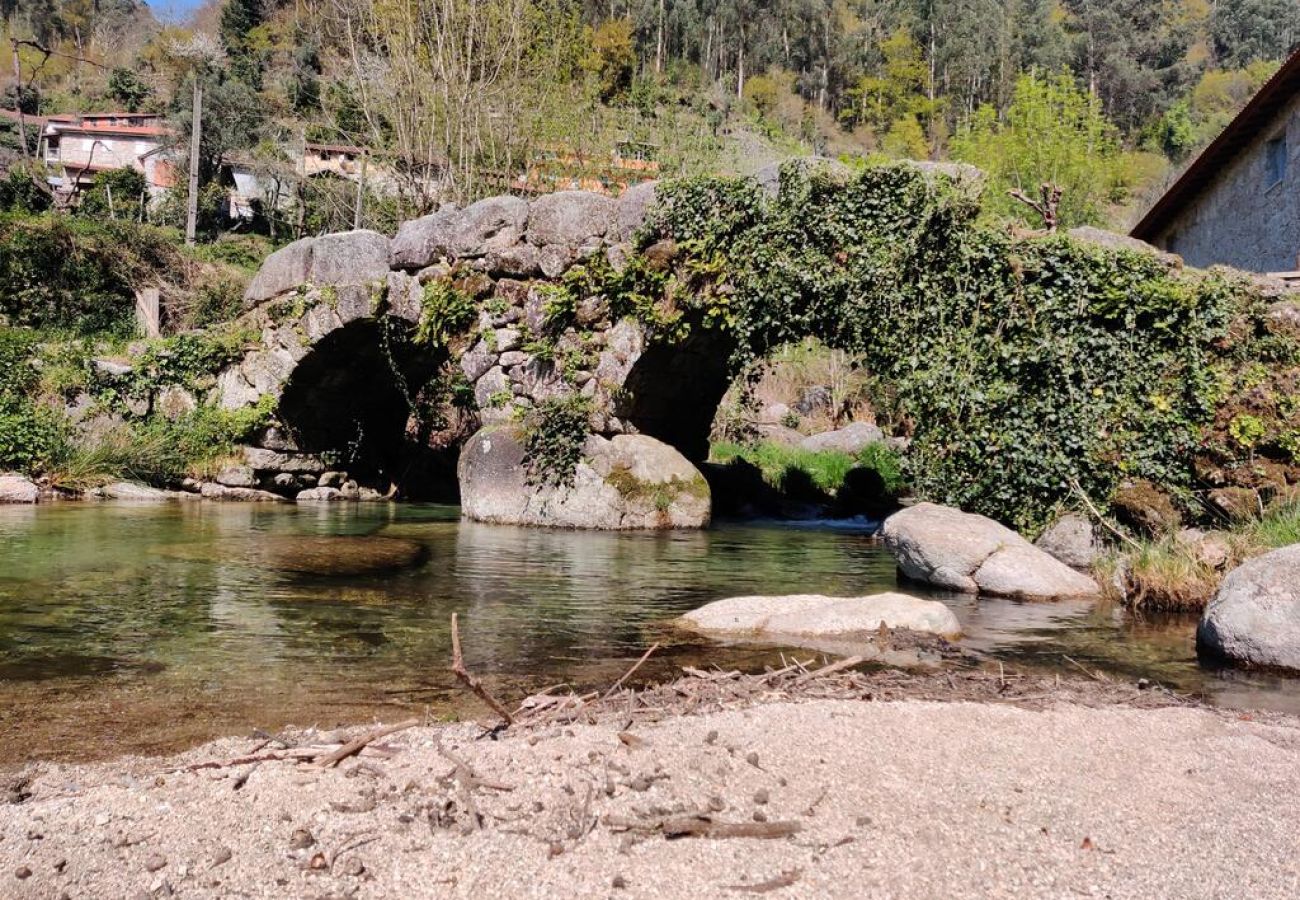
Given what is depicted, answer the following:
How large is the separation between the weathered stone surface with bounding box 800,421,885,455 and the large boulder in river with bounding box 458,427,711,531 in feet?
28.0

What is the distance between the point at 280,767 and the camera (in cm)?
330

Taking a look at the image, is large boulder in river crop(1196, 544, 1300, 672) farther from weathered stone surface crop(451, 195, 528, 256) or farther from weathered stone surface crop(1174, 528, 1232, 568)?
weathered stone surface crop(451, 195, 528, 256)

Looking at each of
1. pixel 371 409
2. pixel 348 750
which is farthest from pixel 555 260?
pixel 348 750

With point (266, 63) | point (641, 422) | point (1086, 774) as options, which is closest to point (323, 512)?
point (641, 422)

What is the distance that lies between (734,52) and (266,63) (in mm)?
35777

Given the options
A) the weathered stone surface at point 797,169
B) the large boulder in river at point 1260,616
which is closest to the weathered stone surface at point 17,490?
the weathered stone surface at point 797,169

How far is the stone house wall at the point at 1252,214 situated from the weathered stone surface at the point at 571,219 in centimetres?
1157

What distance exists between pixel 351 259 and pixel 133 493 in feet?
17.1

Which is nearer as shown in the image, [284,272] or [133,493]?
[133,493]

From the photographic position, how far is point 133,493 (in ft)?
52.3

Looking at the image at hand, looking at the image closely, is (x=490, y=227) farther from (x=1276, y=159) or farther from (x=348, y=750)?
(x=1276, y=159)

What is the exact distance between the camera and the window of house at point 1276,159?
17.4 metres

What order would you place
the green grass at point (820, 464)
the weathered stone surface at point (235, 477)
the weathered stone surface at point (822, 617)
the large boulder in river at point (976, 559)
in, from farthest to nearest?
the green grass at point (820, 464), the weathered stone surface at point (235, 477), the large boulder in river at point (976, 559), the weathered stone surface at point (822, 617)

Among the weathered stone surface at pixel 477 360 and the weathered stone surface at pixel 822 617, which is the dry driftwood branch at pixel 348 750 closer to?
the weathered stone surface at pixel 822 617
